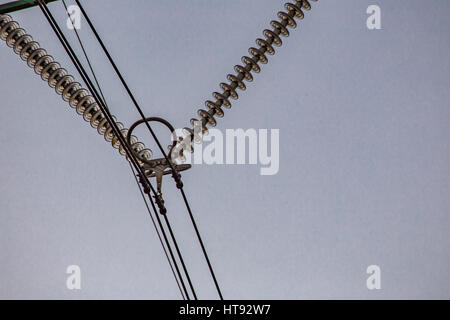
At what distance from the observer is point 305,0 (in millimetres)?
1775

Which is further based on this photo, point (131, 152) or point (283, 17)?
point (283, 17)

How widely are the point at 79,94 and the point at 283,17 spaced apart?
700mm

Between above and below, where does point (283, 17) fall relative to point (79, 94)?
above

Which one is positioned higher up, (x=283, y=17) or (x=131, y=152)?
(x=283, y=17)

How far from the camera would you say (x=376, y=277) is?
291 cm
